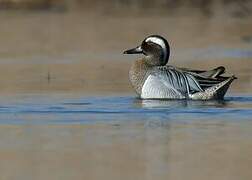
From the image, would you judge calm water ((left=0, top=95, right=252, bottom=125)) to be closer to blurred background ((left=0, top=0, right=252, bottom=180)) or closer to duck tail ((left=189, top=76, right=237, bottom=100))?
blurred background ((left=0, top=0, right=252, bottom=180))

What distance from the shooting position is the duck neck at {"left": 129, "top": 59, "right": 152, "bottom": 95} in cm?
1396

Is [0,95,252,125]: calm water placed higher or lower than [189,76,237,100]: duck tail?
lower

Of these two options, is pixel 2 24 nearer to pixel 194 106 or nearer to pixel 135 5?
pixel 135 5

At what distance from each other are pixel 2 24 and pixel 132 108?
13.9 m
